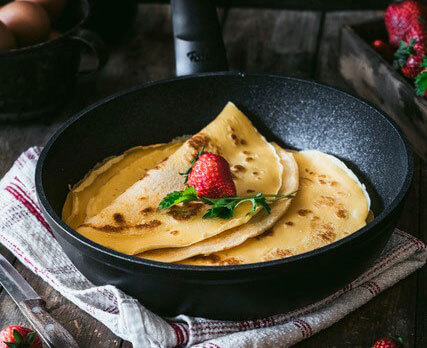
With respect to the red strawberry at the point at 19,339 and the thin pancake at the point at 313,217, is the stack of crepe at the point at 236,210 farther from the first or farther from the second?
the red strawberry at the point at 19,339

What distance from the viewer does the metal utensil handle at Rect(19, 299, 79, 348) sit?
48.3 inches

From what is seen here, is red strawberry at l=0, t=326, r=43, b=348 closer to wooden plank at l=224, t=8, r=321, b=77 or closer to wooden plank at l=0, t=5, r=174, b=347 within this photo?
wooden plank at l=0, t=5, r=174, b=347

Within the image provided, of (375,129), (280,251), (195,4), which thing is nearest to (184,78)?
(195,4)

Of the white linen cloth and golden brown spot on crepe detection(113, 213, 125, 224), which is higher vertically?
golden brown spot on crepe detection(113, 213, 125, 224)

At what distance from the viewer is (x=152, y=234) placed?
1.33 metres

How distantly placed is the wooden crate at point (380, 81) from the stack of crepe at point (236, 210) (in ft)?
0.96

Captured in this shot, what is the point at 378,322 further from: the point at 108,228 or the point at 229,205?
the point at 108,228

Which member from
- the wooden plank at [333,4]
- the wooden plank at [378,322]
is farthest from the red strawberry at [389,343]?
the wooden plank at [333,4]

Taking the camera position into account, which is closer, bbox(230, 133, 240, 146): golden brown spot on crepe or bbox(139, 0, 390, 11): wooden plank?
bbox(230, 133, 240, 146): golden brown spot on crepe

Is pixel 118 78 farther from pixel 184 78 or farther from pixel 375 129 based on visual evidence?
pixel 375 129

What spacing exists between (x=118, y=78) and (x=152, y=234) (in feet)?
3.19

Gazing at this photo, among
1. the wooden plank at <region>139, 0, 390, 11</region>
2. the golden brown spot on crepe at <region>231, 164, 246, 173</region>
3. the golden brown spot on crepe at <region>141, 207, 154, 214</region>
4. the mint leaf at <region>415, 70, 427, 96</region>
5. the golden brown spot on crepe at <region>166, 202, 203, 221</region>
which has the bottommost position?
the golden brown spot on crepe at <region>141, 207, 154, 214</region>

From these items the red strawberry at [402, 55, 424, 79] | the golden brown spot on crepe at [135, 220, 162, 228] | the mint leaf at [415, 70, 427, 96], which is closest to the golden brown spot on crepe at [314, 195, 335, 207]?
the golden brown spot on crepe at [135, 220, 162, 228]

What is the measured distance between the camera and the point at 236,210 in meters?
1.36
